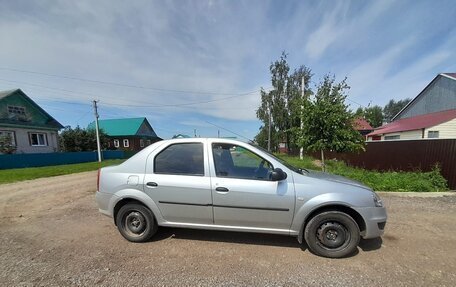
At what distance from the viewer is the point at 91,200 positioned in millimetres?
6520

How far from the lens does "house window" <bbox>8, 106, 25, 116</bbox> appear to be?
2048 cm

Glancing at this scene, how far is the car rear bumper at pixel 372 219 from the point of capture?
10.5 feet

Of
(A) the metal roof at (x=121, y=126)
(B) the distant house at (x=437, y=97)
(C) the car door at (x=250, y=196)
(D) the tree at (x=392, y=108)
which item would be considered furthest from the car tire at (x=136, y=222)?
(D) the tree at (x=392, y=108)

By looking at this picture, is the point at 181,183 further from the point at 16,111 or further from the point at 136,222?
the point at 16,111

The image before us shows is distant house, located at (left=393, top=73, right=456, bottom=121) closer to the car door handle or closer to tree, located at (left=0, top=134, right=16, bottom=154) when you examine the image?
the car door handle

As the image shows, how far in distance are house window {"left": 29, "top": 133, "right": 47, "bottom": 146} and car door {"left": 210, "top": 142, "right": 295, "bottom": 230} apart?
26415mm

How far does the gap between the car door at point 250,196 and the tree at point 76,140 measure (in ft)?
99.7

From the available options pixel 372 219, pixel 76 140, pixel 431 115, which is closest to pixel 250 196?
pixel 372 219

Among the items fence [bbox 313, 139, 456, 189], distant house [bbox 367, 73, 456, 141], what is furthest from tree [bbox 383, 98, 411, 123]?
fence [bbox 313, 139, 456, 189]

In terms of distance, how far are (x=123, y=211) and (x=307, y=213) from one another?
2.98m

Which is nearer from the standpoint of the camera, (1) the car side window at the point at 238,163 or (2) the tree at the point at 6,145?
(1) the car side window at the point at 238,163

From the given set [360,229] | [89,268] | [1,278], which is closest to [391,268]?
[360,229]

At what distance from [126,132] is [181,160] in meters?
40.0

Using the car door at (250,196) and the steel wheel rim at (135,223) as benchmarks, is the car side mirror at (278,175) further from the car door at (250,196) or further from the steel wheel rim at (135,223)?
the steel wheel rim at (135,223)
